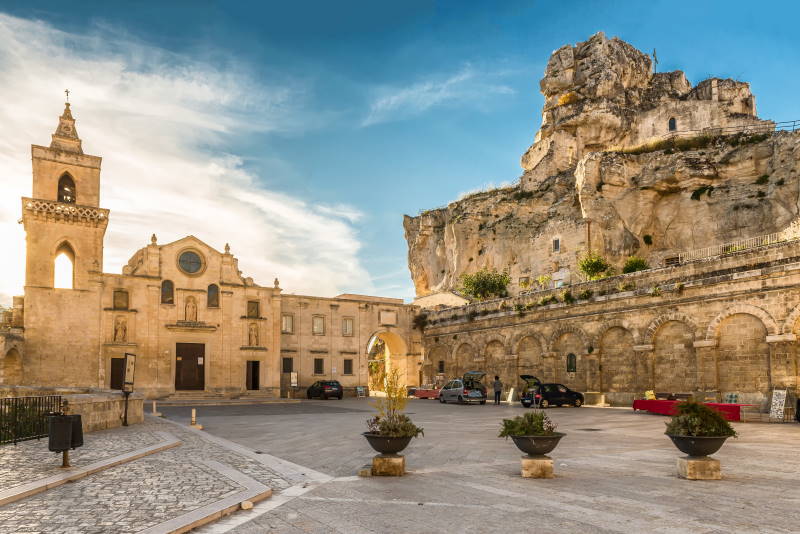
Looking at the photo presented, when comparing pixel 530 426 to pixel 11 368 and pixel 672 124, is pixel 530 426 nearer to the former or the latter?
pixel 11 368

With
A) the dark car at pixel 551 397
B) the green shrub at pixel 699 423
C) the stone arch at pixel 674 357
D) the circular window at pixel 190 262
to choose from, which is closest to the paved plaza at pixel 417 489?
the green shrub at pixel 699 423

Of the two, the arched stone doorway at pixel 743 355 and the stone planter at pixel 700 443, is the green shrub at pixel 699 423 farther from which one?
the arched stone doorway at pixel 743 355

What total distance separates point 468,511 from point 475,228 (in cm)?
6288

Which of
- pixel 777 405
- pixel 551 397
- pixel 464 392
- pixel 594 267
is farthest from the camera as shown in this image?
pixel 594 267

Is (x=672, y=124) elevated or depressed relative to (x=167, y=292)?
elevated

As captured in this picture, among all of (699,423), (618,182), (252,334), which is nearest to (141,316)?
(252,334)

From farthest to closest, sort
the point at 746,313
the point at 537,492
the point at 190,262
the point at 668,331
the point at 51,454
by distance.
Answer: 1. the point at 190,262
2. the point at 668,331
3. the point at 746,313
4. the point at 51,454
5. the point at 537,492

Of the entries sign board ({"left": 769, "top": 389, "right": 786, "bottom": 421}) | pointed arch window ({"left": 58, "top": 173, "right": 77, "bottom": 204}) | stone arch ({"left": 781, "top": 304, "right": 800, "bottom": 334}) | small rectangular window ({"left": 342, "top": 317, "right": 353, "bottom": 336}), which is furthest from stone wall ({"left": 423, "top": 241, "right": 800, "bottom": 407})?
pointed arch window ({"left": 58, "top": 173, "right": 77, "bottom": 204})

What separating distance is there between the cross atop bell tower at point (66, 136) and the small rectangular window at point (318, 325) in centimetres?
2019

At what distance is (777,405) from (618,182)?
113 ft

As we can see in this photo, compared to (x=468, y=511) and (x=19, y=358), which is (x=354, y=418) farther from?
(x=19, y=358)

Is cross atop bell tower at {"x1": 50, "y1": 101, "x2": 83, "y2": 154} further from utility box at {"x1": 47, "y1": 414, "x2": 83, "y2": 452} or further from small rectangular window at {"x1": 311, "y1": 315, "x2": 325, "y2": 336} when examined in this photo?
utility box at {"x1": 47, "y1": 414, "x2": 83, "y2": 452}

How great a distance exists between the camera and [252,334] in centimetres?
4272

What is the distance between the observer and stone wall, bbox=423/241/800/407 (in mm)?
24734
